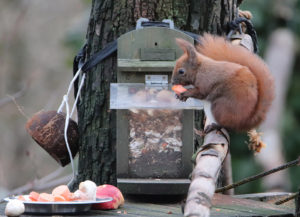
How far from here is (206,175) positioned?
172 cm

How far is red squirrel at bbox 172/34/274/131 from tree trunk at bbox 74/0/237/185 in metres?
0.50

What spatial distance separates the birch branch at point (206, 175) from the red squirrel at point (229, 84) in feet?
0.28

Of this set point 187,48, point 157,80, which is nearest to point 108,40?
point 157,80

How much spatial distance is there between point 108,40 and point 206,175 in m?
1.25

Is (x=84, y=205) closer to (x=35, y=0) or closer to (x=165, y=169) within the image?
(x=165, y=169)

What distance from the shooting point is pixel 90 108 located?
2.84 m

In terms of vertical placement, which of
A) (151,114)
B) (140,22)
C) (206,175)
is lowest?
(206,175)

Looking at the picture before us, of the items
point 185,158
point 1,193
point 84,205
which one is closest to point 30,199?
point 84,205

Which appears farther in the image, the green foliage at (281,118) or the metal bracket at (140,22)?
the green foliage at (281,118)

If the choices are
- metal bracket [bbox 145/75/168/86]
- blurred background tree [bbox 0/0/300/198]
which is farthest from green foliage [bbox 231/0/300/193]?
metal bracket [bbox 145/75/168/86]

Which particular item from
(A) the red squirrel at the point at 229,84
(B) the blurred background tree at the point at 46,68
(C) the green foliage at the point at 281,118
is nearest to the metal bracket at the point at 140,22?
(A) the red squirrel at the point at 229,84

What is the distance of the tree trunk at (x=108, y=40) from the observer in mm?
2760

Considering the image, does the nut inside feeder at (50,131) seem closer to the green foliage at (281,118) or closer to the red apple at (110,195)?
the red apple at (110,195)

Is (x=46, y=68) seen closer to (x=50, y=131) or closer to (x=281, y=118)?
(x=281, y=118)
